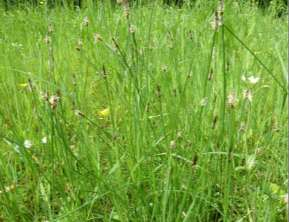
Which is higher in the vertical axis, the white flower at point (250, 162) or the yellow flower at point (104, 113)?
the white flower at point (250, 162)

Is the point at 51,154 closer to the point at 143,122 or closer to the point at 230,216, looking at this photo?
the point at 143,122

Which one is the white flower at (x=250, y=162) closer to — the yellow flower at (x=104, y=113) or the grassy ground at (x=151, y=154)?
the grassy ground at (x=151, y=154)

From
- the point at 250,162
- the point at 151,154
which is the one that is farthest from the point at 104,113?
the point at 250,162

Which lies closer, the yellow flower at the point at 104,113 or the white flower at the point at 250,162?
the white flower at the point at 250,162

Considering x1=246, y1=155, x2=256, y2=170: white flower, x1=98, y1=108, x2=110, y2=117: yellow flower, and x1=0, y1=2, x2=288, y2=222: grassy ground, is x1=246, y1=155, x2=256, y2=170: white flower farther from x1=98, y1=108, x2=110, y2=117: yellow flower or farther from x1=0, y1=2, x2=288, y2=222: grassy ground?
x1=98, y1=108, x2=110, y2=117: yellow flower

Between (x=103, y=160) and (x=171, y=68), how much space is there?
0.41 m

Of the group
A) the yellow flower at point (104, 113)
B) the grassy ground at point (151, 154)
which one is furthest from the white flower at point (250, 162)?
the yellow flower at point (104, 113)

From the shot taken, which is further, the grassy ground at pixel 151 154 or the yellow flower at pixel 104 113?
the yellow flower at pixel 104 113

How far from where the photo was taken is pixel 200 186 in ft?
2.66

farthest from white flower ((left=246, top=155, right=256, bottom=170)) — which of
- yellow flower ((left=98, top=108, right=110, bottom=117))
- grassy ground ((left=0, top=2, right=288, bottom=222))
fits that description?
yellow flower ((left=98, top=108, right=110, bottom=117))

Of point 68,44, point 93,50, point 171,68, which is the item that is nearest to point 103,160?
point 171,68

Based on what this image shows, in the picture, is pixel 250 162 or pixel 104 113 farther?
pixel 104 113

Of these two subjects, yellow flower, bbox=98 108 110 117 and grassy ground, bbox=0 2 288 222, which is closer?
grassy ground, bbox=0 2 288 222

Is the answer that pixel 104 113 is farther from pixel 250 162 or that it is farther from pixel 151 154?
pixel 250 162
